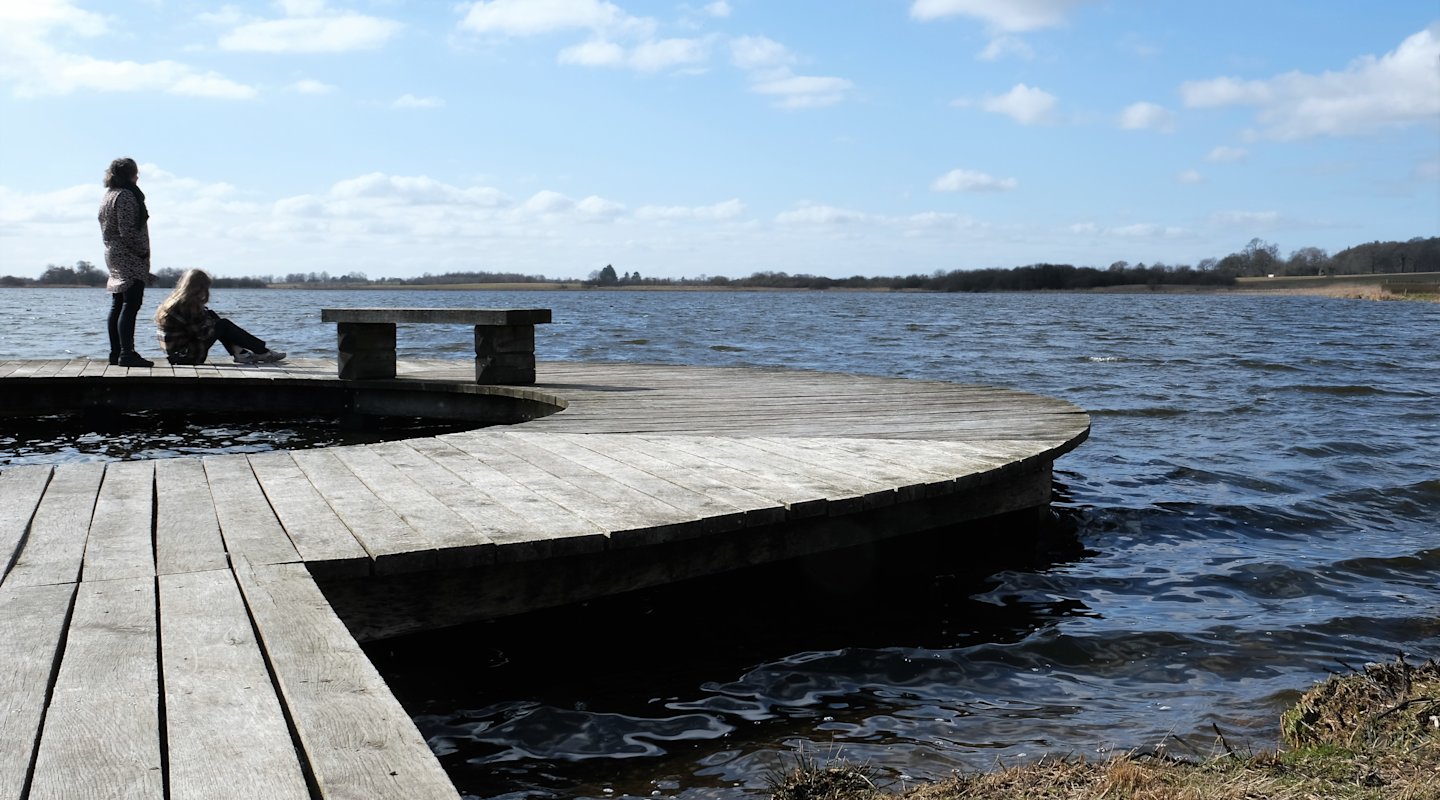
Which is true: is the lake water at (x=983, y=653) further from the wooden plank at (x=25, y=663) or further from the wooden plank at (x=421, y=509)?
the wooden plank at (x=25, y=663)

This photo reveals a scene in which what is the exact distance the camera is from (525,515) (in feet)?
13.4

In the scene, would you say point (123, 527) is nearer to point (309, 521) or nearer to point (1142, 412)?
point (309, 521)

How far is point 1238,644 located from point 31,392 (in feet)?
30.4

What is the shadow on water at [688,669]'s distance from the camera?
11.7 feet

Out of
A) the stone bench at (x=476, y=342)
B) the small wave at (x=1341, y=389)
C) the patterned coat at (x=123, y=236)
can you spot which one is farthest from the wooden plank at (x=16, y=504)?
the small wave at (x=1341, y=389)

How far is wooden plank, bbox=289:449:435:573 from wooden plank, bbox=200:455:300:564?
0.74ft

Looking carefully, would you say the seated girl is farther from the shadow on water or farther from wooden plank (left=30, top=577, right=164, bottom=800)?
wooden plank (left=30, top=577, right=164, bottom=800)

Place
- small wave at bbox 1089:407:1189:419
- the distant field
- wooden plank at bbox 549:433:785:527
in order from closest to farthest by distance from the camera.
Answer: wooden plank at bbox 549:433:785:527 → small wave at bbox 1089:407:1189:419 → the distant field

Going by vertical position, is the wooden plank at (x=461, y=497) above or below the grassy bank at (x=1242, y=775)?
above

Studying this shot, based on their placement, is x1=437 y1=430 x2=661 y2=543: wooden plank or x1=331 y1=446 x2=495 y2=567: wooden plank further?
x1=437 y1=430 x2=661 y2=543: wooden plank

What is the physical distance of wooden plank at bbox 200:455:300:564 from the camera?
349cm

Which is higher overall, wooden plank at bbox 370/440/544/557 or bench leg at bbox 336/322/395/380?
bench leg at bbox 336/322/395/380

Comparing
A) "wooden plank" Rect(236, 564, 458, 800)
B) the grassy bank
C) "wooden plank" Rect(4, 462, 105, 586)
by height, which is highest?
"wooden plank" Rect(4, 462, 105, 586)

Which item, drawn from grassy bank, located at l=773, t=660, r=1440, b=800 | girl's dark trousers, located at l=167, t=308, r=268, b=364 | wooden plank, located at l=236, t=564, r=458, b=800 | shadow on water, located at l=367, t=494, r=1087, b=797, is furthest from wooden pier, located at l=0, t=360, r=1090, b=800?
girl's dark trousers, located at l=167, t=308, r=268, b=364
